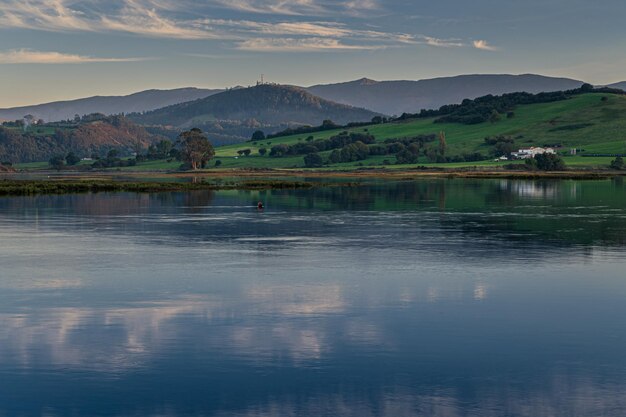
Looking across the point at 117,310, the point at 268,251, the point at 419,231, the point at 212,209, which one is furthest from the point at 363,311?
the point at 212,209

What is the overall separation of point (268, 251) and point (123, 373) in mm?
30183

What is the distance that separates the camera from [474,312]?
35531mm

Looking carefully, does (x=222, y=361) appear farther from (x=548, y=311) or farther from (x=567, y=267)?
(x=567, y=267)

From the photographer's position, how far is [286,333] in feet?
103

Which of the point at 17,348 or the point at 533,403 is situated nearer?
the point at 533,403

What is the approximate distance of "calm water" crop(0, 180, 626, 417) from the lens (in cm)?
2438

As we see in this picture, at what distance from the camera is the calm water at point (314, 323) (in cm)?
2438

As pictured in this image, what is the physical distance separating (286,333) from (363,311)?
515cm

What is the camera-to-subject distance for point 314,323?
33094 mm

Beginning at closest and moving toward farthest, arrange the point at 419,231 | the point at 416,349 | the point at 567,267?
→ the point at 416,349, the point at 567,267, the point at 419,231

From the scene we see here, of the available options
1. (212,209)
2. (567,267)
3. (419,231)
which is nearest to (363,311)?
(567,267)

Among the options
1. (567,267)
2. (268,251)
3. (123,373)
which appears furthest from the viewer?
(268,251)

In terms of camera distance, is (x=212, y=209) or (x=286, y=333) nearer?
(x=286, y=333)

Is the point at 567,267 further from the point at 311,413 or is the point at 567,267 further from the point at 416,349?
the point at 311,413
